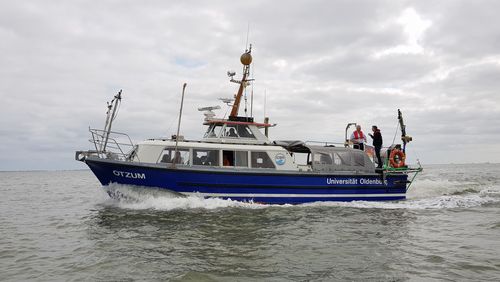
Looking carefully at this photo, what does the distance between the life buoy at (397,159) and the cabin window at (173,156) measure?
9.04 meters

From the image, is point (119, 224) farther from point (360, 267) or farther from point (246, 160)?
point (360, 267)

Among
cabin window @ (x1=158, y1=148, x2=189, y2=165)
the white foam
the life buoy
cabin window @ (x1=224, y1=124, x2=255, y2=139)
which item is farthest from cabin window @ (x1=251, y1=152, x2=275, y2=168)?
the life buoy

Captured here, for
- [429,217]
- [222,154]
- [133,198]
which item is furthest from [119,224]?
[429,217]

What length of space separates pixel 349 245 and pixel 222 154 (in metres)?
6.61

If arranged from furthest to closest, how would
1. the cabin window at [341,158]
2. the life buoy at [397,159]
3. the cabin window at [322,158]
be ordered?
1. the life buoy at [397,159]
2. the cabin window at [341,158]
3. the cabin window at [322,158]

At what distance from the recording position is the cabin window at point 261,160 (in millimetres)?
14273

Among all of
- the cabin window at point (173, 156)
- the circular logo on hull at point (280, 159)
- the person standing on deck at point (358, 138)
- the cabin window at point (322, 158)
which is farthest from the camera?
the person standing on deck at point (358, 138)

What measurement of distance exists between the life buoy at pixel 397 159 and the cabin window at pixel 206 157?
7949 millimetres

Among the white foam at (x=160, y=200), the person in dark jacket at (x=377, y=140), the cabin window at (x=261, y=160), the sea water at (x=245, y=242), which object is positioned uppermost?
the person in dark jacket at (x=377, y=140)

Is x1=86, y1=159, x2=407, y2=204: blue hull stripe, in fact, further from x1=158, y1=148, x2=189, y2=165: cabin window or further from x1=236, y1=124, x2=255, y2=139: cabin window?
A: x1=236, y1=124, x2=255, y2=139: cabin window

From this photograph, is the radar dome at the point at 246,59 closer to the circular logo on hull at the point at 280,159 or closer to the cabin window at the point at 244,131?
the cabin window at the point at 244,131

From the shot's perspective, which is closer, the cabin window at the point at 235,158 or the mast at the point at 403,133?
the cabin window at the point at 235,158

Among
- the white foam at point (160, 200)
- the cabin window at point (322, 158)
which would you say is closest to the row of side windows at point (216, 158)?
the white foam at point (160, 200)

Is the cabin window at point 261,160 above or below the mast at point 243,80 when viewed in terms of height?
below
